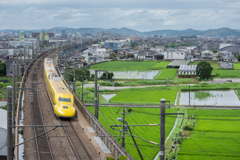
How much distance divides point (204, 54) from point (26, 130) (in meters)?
79.5

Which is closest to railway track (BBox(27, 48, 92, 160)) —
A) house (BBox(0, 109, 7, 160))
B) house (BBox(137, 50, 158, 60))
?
house (BBox(0, 109, 7, 160))

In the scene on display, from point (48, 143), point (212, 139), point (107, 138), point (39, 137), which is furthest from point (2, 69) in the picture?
point (107, 138)

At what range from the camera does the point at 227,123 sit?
77.5 feet

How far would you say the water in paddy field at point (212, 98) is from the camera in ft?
→ 107

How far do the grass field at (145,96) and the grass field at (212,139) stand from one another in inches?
283

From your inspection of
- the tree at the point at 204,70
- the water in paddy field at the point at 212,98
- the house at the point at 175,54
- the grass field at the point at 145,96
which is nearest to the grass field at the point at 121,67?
the tree at the point at 204,70

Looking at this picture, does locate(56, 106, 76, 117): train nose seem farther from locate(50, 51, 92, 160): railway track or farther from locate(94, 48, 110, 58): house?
locate(94, 48, 110, 58): house

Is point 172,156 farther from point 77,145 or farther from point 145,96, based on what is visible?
point 145,96

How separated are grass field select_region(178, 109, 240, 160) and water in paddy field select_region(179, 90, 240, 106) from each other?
19.9 ft

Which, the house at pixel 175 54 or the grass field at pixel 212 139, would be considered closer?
the grass field at pixel 212 139

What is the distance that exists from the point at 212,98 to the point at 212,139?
1690 centimetres

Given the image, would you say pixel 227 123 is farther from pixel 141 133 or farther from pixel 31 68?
pixel 31 68

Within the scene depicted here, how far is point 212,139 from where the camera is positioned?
757 inches

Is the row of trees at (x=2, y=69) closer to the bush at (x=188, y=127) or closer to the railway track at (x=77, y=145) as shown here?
the railway track at (x=77, y=145)
